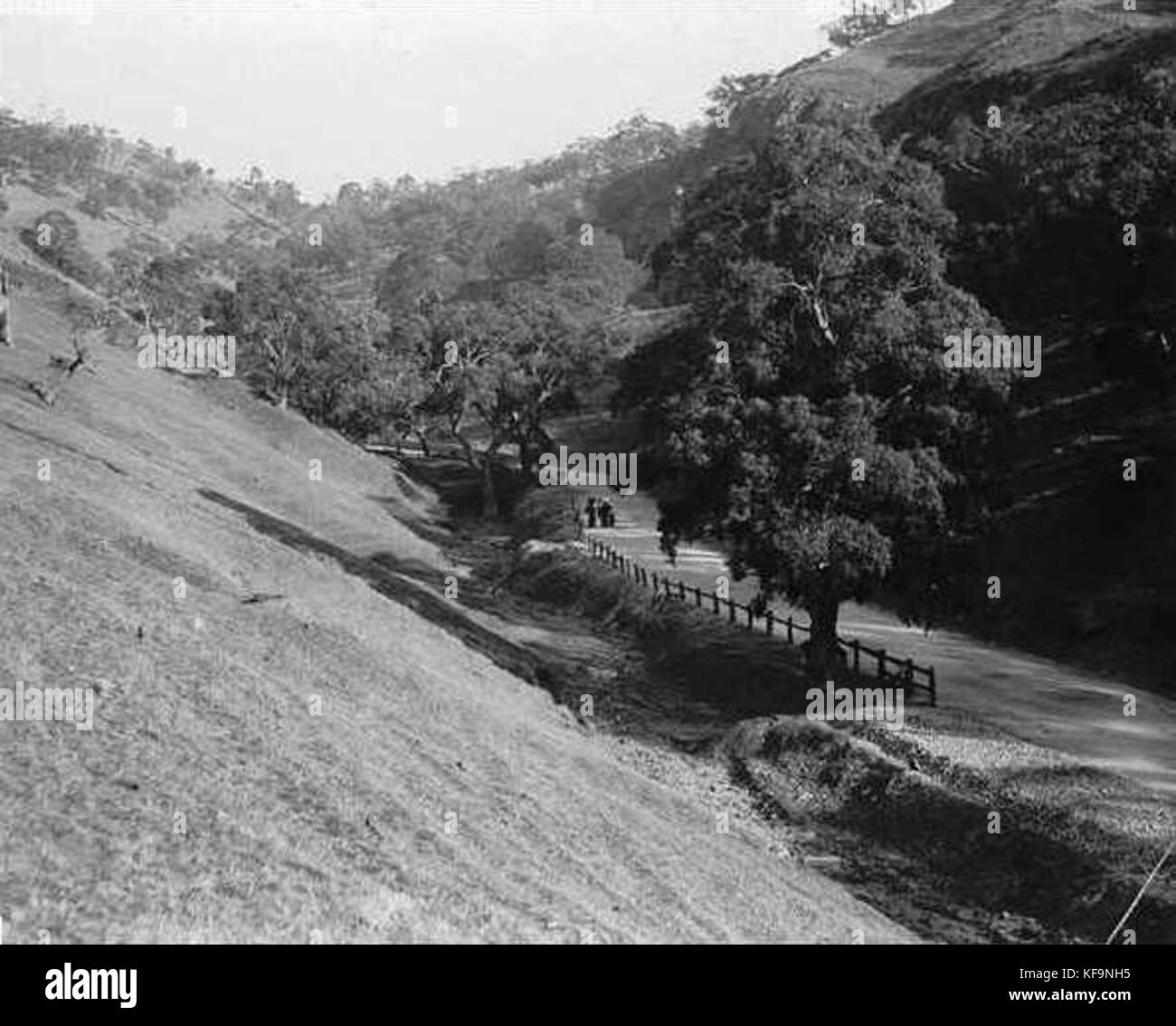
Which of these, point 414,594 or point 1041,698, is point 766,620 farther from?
point 414,594

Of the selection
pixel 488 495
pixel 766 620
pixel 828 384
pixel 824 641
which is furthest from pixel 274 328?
pixel 828 384

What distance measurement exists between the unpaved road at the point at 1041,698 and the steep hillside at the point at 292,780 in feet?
26.5

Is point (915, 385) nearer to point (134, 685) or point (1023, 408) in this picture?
point (134, 685)

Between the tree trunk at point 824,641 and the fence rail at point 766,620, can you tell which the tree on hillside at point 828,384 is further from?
the fence rail at point 766,620

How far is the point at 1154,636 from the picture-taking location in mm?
Answer: 37594

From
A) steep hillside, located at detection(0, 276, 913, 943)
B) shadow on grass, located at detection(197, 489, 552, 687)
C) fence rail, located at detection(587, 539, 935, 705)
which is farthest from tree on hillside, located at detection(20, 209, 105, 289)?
steep hillside, located at detection(0, 276, 913, 943)

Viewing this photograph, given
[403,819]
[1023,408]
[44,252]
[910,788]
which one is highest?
[44,252]

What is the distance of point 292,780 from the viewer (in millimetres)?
19047

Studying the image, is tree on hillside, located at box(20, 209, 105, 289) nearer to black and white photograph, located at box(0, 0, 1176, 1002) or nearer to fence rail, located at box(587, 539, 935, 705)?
black and white photograph, located at box(0, 0, 1176, 1002)

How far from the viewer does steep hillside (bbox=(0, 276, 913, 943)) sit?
14945 mm

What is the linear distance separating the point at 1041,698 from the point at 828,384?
9997mm

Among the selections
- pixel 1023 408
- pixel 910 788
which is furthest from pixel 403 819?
pixel 1023 408

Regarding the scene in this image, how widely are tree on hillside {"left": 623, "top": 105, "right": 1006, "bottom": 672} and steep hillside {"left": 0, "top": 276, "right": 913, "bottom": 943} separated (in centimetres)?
697

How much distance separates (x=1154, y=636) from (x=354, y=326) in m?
76.7
